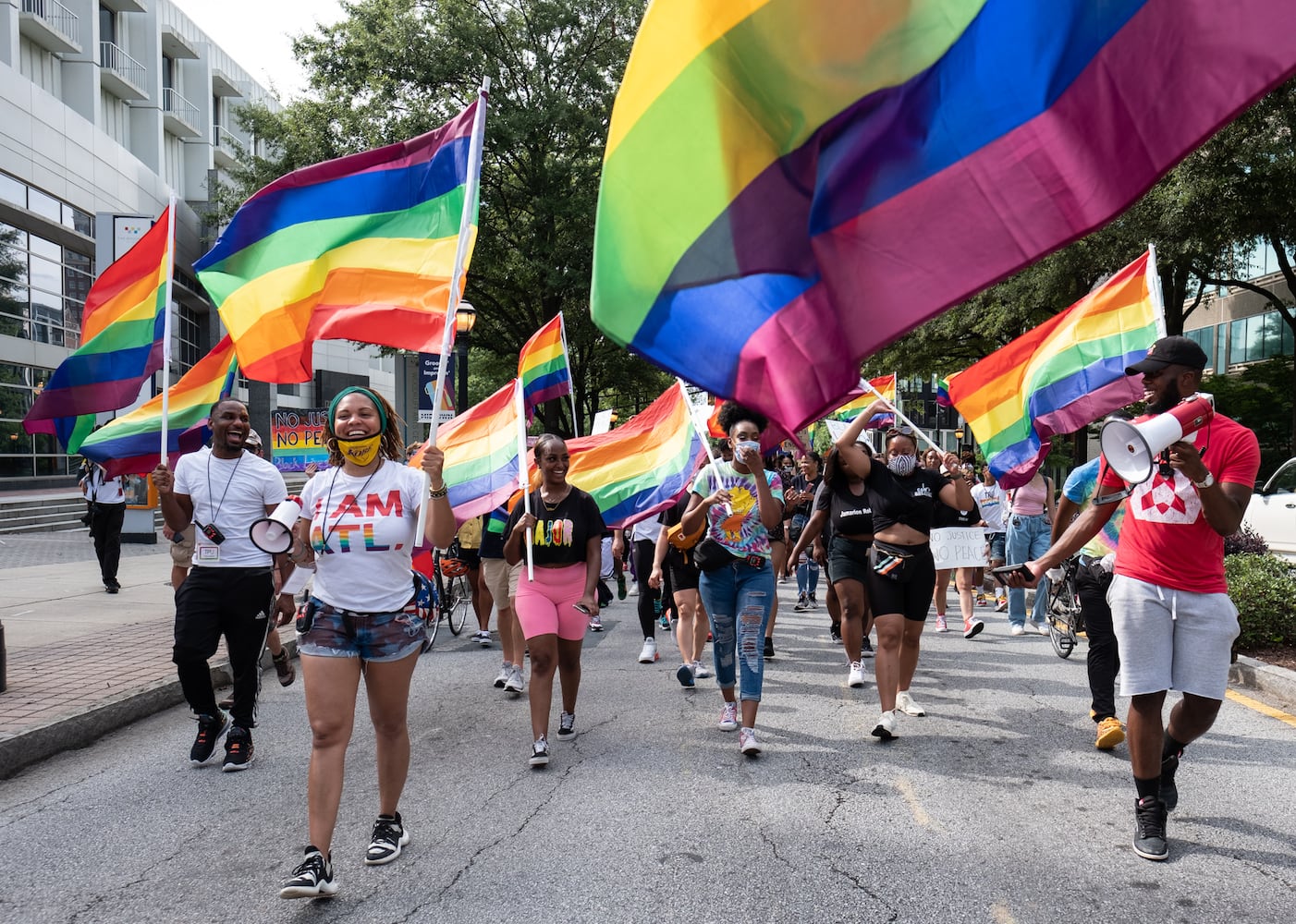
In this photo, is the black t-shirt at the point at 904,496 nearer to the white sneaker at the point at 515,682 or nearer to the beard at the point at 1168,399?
the beard at the point at 1168,399

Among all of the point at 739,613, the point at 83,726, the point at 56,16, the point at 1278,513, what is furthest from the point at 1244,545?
the point at 56,16

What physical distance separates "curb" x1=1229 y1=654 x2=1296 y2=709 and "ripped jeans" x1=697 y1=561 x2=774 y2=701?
346cm

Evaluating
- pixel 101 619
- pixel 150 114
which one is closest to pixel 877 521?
pixel 101 619

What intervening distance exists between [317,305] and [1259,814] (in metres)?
5.47

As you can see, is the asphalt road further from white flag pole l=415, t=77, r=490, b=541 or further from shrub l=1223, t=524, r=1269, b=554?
shrub l=1223, t=524, r=1269, b=554

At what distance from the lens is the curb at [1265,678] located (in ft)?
23.6

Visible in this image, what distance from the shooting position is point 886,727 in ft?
20.3

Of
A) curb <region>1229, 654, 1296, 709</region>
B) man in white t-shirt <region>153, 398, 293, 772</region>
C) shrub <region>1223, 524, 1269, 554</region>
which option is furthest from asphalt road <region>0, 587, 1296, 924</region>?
shrub <region>1223, 524, 1269, 554</region>

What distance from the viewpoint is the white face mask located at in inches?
271

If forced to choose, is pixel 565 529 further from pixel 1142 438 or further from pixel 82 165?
pixel 82 165

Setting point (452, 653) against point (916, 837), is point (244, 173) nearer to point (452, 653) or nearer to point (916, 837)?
point (452, 653)

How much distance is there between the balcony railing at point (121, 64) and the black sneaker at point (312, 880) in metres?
40.2

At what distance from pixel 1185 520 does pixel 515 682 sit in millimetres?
4916

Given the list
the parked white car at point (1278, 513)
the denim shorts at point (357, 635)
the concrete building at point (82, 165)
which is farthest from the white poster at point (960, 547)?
the concrete building at point (82, 165)
